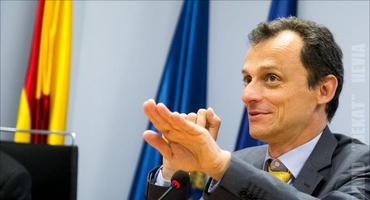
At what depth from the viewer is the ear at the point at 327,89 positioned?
1.96m

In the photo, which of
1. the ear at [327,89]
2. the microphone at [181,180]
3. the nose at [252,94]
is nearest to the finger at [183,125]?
the microphone at [181,180]

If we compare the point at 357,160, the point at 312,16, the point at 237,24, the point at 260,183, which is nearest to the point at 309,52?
the point at 357,160

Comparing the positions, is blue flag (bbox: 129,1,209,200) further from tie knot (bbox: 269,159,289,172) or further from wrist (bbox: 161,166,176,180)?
wrist (bbox: 161,166,176,180)

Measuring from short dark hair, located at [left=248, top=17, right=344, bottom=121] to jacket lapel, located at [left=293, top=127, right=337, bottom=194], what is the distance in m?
0.16

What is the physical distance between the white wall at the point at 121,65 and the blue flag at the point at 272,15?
0.12 meters

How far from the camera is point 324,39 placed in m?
1.95

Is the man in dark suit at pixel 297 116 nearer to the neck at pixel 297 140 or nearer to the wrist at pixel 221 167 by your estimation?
the neck at pixel 297 140

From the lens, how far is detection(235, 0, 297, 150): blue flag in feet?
11.8

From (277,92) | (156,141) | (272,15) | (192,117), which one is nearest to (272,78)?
(277,92)

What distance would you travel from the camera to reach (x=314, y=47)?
192cm

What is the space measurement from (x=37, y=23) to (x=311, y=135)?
246cm

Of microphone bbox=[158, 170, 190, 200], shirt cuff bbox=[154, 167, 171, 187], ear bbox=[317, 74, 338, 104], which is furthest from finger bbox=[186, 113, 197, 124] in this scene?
ear bbox=[317, 74, 338, 104]

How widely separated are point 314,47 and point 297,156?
420 millimetres

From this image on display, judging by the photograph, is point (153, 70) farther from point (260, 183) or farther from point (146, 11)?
point (260, 183)
